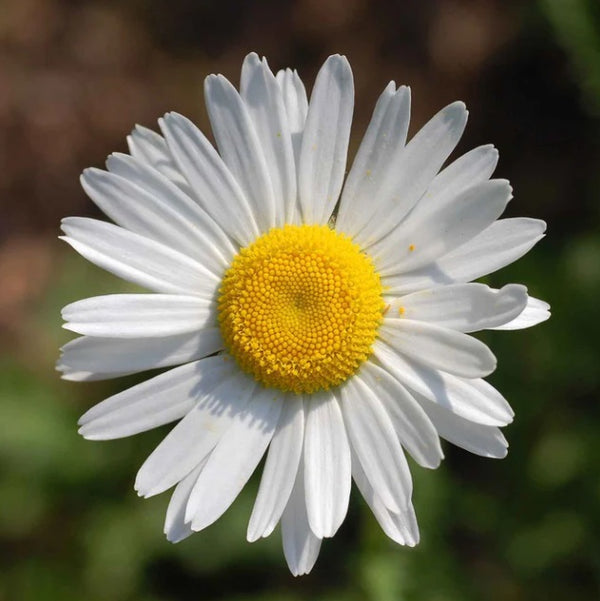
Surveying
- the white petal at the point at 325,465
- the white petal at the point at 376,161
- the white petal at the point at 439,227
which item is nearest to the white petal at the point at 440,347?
the white petal at the point at 439,227

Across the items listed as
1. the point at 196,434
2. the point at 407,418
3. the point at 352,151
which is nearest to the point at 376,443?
the point at 407,418

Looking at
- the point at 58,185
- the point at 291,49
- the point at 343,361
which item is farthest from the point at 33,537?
the point at 291,49

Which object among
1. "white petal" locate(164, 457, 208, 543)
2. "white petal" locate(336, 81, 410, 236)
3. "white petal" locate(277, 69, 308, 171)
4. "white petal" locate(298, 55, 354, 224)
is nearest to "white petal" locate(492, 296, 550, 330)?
"white petal" locate(336, 81, 410, 236)

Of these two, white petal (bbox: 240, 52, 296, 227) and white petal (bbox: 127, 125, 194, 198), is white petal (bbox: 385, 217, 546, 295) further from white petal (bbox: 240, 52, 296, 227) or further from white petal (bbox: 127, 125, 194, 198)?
white petal (bbox: 127, 125, 194, 198)

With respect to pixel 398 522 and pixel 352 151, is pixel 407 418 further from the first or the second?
pixel 352 151

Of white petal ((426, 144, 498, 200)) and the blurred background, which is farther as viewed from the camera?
the blurred background
